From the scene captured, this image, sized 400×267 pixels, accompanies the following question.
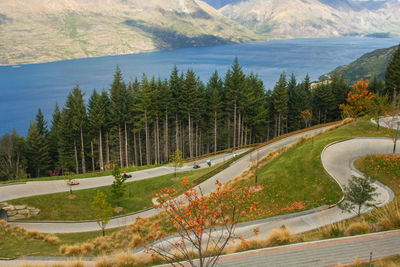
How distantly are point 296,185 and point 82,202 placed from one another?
2028 centimetres

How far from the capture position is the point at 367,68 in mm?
159625

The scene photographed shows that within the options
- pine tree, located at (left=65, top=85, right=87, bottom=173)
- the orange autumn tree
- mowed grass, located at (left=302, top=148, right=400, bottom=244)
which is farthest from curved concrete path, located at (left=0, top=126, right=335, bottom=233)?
pine tree, located at (left=65, top=85, right=87, bottom=173)

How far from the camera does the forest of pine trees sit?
45.8m

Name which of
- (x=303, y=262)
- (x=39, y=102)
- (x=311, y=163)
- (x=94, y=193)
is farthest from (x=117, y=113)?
(x=39, y=102)

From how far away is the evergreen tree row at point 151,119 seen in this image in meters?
45.8

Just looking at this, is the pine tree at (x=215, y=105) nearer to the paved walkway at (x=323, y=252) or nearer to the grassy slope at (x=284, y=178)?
the grassy slope at (x=284, y=178)

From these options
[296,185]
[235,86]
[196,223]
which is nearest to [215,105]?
[235,86]

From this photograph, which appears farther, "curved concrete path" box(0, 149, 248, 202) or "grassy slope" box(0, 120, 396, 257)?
"curved concrete path" box(0, 149, 248, 202)

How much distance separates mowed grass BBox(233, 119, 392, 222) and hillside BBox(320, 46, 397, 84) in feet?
438

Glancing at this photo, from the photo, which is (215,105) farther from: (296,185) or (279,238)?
(279,238)

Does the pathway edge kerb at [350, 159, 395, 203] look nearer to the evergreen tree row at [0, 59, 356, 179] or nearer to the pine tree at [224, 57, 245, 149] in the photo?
the pine tree at [224, 57, 245, 149]

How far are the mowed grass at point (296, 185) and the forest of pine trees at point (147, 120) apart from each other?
23.2 m

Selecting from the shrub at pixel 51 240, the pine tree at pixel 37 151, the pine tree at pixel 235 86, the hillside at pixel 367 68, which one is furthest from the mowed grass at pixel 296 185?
the hillside at pixel 367 68

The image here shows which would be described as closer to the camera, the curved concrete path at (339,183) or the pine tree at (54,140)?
the curved concrete path at (339,183)
